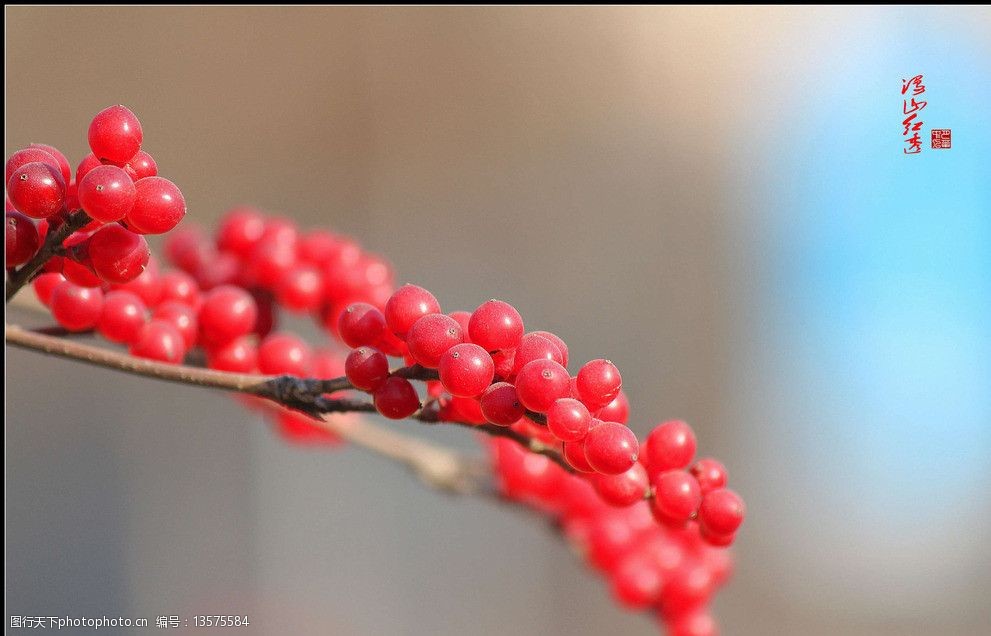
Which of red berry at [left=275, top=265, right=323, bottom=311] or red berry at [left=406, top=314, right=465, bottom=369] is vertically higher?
red berry at [left=275, top=265, right=323, bottom=311]

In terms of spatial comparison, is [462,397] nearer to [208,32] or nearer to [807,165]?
[208,32]

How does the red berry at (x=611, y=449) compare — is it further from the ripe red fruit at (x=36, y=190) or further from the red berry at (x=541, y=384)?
the ripe red fruit at (x=36, y=190)

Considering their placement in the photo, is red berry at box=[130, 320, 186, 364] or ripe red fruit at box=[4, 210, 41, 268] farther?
red berry at box=[130, 320, 186, 364]

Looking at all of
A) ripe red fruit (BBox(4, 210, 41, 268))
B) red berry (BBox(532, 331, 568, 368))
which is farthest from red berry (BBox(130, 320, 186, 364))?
red berry (BBox(532, 331, 568, 368))

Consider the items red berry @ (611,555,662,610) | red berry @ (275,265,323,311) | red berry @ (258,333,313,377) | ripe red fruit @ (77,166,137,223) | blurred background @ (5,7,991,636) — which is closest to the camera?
ripe red fruit @ (77,166,137,223)

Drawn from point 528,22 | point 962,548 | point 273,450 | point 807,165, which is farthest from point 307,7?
Result: point 962,548

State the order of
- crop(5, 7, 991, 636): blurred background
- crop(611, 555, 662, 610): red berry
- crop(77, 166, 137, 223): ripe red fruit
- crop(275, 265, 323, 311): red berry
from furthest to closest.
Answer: crop(5, 7, 991, 636): blurred background < crop(611, 555, 662, 610): red berry < crop(275, 265, 323, 311): red berry < crop(77, 166, 137, 223): ripe red fruit

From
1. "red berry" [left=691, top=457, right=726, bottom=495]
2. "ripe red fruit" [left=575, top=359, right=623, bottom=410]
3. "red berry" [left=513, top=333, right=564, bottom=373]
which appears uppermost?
"red berry" [left=513, top=333, right=564, bottom=373]

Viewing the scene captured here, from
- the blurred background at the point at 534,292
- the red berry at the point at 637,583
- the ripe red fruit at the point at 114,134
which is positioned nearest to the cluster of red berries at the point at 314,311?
the ripe red fruit at the point at 114,134

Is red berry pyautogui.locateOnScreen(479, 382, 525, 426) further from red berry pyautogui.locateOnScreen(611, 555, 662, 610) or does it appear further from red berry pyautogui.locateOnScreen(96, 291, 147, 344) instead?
red berry pyautogui.locateOnScreen(611, 555, 662, 610)
